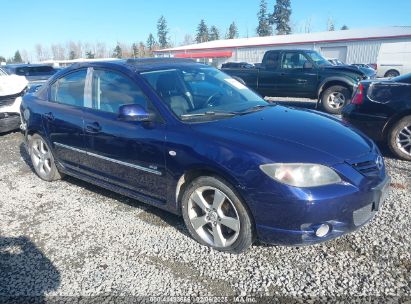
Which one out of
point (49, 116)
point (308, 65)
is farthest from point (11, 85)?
point (308, 65)

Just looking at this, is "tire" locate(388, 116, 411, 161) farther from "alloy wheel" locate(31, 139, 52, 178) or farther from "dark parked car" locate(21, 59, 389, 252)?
"alloy wheel" locate(31, 139, 52, 178)

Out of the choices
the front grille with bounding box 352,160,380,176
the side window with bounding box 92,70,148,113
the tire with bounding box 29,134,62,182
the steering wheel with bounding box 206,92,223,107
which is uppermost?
A: the side window with bounding box 92,70,148,113

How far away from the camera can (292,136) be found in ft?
10.0

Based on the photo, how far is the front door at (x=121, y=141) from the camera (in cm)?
343

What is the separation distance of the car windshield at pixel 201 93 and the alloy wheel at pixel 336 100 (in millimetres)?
6370

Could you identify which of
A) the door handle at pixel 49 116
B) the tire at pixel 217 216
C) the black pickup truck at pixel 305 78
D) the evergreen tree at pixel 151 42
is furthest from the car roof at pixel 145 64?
the evergreen tree at pixel 151 42

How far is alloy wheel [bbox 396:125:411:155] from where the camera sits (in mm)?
5426

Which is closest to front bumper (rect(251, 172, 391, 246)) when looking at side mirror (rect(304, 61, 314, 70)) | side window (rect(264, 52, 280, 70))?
side mirror (rect(304, 61, 314, 70))

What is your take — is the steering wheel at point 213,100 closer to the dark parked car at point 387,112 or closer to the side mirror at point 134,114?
the side mirror at point 134,114

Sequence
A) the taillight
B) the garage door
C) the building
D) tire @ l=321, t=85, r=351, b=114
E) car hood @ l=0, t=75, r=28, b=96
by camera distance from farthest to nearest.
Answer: the garage door, the building, tire @ l=321, t=85, r=351, b=114, car hood @ l=0, t=75, r=28, b=96, the taillight

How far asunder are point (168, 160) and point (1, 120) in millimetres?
6199

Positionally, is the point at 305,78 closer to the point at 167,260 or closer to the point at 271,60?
the point at 271,60

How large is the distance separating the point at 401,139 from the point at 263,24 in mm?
83453

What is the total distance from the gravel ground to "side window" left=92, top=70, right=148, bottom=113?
47.1 inches
